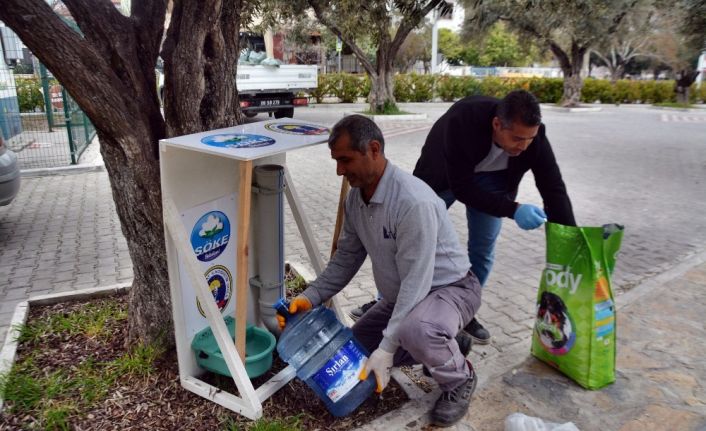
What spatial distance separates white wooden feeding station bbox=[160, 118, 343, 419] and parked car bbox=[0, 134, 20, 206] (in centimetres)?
381

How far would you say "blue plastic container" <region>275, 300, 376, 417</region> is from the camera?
2344mm

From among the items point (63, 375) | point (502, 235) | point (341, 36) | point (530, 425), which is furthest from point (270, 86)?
point (530, 425)

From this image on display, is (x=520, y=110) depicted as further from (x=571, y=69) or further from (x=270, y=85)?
(x=571, y=69)

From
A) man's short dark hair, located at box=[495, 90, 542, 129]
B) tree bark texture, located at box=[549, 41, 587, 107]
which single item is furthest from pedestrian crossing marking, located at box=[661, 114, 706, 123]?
man's short dark hair, located at box=[495, 90, 542, 129]

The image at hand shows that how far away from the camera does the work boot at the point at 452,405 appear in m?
Answer: 2.47

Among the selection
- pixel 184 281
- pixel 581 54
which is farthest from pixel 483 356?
pixel 581 54

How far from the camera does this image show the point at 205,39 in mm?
2662

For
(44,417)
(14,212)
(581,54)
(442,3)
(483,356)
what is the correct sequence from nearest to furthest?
(44,417), (483,356), (14,212), (442,3), (581,54)

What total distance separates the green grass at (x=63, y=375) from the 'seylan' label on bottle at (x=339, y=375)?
1062mm

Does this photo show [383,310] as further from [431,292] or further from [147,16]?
[147,16]

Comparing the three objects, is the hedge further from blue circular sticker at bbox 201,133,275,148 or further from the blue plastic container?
the blue plastic container

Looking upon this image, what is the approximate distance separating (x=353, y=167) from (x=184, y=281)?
1.09 metres

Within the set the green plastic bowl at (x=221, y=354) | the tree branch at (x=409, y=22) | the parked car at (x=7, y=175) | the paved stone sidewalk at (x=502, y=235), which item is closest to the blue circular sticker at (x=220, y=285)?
the green plastic bowl at (x=221, y=354)

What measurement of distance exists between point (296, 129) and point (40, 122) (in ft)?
40.3
